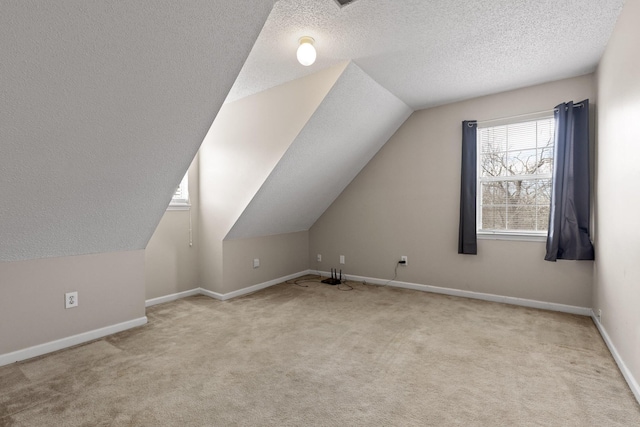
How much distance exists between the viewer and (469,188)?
3.64m

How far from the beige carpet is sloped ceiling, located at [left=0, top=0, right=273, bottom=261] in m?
1.03

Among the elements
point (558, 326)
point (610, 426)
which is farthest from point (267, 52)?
point (558, 326)

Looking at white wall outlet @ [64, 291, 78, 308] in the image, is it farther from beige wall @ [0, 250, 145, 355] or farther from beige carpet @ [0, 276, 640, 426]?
beige carpet @ [0, 276, 640, 426]

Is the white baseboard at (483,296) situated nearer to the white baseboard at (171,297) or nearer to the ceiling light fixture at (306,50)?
the white baseboard at (171,297)

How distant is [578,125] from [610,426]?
2.56 metres

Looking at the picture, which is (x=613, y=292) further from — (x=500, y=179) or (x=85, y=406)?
(x=85, y=406)

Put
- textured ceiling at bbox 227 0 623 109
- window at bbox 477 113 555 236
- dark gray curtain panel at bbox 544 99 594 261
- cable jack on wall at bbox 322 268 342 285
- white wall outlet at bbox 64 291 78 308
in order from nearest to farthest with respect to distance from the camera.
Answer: textured ceiling at bbox 227 0 623 109, white wall outlet at bbox 64 291 78 308, dark gray curtain panel at bbox 544 99 594 261, window at bbox 477 113 555 236, cable jack on wall at bbox 322 268 342 285

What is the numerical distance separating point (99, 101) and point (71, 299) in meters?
1.75

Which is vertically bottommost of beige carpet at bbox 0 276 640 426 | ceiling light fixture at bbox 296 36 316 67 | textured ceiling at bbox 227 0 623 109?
beige carpet at bbox 0 276 640 426

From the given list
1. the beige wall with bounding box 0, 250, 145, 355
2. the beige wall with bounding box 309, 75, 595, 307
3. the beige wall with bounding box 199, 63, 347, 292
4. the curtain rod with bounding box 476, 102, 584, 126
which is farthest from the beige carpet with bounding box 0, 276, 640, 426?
the curtain rod with bounding box 476, 102, 584, 126

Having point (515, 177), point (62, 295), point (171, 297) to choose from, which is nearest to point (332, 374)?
point (62, 295)

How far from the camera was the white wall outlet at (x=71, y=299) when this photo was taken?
2527mm

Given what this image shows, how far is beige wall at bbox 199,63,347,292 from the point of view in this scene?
3.01m

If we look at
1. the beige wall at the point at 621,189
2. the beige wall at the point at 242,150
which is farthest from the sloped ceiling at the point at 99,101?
the beige wall at the point at 621,189
